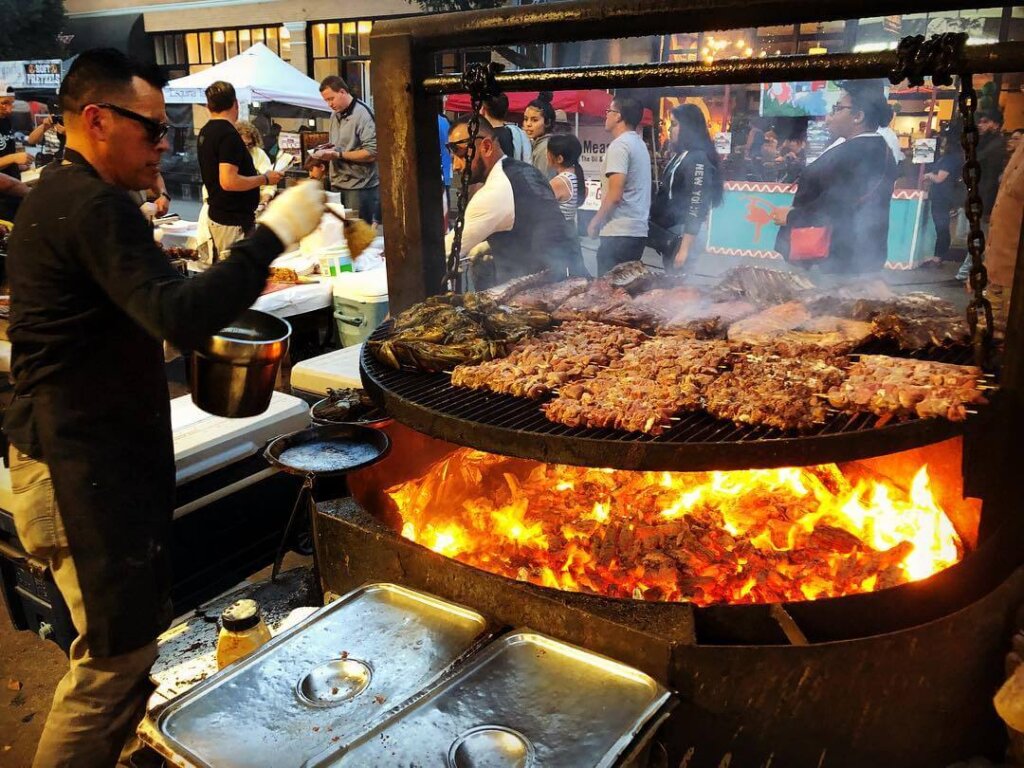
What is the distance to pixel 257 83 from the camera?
1496cm

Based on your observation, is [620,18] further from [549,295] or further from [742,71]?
[549,295]

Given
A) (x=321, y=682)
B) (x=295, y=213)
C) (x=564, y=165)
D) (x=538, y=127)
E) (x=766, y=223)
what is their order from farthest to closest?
(x=766, y=223) → (x=538, y=127) → (x=564, y=165) → (x=295, y=213) → (x=321, y=682)

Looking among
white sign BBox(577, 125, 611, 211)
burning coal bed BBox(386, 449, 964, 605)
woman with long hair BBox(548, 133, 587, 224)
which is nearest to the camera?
burning coal bed BBox(386, 449, 964, 605)

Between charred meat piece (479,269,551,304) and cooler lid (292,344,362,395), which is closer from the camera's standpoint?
charred meat piece (479,269,551,304)

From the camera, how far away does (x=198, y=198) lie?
24.5 meters

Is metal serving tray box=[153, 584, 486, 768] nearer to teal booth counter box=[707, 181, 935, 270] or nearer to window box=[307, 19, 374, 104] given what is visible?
teal booth counter box=[707, 181, 935, 270]

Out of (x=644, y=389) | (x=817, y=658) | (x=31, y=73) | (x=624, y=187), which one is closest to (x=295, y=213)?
(x=644, y=389)

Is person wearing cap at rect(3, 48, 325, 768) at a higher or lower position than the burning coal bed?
higher

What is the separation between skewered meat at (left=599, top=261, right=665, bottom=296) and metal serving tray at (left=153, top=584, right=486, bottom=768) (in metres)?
2.29

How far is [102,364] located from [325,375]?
291 centimetres

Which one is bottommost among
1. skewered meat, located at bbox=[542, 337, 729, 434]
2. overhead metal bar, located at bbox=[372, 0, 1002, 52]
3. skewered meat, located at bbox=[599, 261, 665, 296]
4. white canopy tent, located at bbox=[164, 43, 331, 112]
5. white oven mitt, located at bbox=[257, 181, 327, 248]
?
skewered meat, located at bbox=[542, 337, 729, 434]

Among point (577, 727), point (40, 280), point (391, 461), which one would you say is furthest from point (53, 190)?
point (577, 727)

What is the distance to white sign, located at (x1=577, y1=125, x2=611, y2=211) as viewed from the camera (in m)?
14.7

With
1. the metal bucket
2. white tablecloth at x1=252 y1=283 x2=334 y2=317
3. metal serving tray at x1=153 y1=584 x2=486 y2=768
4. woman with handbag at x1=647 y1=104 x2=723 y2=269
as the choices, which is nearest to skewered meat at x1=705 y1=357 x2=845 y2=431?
metal serving tray at x1=153 y1=584 x2=486 y2=768
